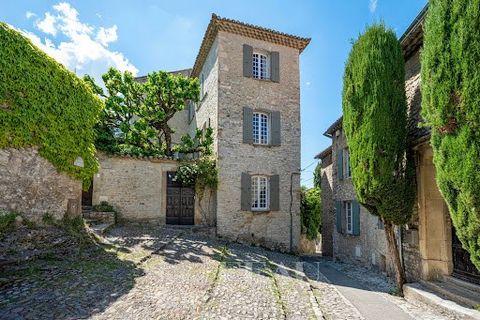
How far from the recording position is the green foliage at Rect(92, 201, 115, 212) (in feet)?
38.1

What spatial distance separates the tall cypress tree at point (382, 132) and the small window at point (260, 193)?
21.4 ft

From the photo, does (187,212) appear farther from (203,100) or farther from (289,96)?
(289,96)

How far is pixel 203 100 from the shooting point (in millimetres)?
15727

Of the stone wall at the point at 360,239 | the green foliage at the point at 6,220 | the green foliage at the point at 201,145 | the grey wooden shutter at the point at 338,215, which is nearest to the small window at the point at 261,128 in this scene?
the green foliage at the point at 201,145

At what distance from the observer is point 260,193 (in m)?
13.6

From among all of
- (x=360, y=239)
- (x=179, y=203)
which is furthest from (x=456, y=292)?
(x=179, y=203)

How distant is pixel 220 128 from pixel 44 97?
23.3ft

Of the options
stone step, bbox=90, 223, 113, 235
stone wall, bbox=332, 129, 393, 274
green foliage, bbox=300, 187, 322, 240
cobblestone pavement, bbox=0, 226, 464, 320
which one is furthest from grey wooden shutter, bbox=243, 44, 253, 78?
stone step, bbox=90, 223, 113, 235

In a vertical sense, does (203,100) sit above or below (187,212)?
above

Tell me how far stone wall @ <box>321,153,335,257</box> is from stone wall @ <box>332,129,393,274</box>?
2.07 metres

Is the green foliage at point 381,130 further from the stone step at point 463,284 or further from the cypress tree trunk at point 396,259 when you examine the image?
the stone step at point 463,284

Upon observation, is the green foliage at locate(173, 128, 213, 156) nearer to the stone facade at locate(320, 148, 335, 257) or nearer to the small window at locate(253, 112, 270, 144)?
the small window at locate(253, 112, 270, 144)

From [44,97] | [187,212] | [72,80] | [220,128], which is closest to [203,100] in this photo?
[220,128]

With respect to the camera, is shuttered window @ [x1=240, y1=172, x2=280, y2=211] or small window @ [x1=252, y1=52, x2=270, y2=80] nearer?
shuttered window @ [x1=240, y1=172, x2=280, y2=211]
